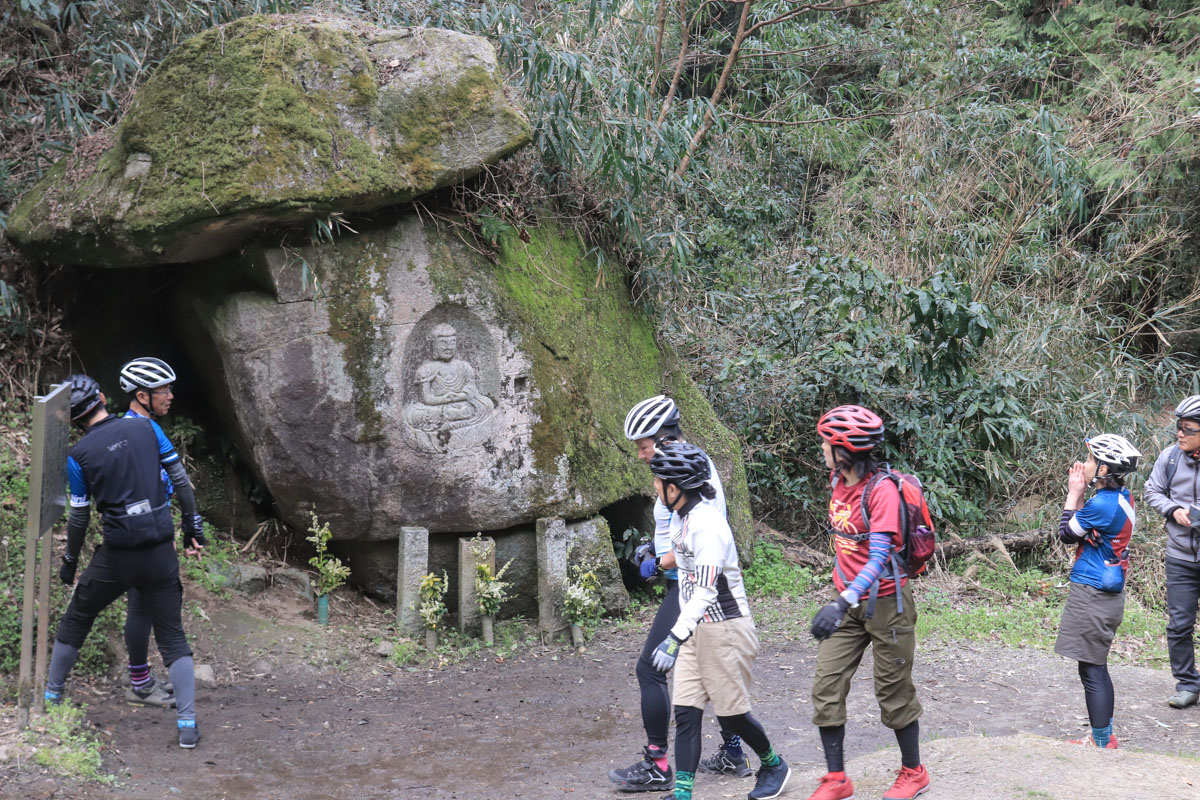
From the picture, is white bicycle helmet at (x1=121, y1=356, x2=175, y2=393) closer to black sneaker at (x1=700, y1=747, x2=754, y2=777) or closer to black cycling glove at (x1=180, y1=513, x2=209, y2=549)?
black cycling glove at (x1=180, y1=513, x2=209, y2=549)

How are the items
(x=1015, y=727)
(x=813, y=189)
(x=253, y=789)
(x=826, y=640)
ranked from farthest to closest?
1. (x=813, y=189)
2. (x=1015, y=727)
3. (x=253, y=789)
4. (x=826, y=640)

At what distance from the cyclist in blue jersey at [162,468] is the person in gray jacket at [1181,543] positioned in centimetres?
579

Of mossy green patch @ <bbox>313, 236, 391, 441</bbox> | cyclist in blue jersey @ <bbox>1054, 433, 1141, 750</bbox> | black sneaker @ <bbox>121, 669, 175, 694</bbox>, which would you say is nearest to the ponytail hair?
cyclist in blue jersey @ <bbox>1054, 433, 1141, 750</bbox>

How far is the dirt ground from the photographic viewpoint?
421cm

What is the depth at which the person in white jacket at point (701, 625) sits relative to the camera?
400cm

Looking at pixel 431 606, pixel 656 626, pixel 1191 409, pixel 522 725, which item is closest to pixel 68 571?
pixel 431 606

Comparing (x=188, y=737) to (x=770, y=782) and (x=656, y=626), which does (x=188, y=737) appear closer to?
(x=656, y=626)

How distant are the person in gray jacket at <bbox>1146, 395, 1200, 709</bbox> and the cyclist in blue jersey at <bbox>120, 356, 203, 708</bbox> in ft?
19.0

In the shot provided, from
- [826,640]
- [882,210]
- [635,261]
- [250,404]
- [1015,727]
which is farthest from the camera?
[882,210]

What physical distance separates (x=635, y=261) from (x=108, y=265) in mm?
4246

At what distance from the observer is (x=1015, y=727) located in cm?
569

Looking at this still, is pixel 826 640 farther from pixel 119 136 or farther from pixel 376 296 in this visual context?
pixel 119 136

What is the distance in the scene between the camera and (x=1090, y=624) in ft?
15.4

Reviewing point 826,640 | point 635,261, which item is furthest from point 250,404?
point 826,640
